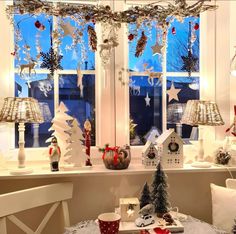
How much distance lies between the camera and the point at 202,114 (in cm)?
186

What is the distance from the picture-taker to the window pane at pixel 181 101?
213cm

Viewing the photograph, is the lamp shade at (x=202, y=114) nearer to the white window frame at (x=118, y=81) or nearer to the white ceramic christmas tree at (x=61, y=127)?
the white window frame at (x=118, y=81)

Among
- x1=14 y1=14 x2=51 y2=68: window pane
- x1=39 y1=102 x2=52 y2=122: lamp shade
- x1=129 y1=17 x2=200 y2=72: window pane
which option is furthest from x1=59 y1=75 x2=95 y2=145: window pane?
x1=129 y1=17 x2=200 y2=72: window pane

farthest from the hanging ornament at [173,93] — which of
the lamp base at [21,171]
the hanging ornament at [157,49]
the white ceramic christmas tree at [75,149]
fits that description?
the lamp base at [21,171]

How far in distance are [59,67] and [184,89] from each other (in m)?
0.94

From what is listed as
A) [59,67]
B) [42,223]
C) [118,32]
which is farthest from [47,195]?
[118,32]

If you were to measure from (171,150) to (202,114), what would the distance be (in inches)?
12.4

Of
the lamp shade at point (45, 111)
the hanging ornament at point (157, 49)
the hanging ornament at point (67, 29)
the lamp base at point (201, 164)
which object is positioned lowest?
the lamp base at point (201, 164)

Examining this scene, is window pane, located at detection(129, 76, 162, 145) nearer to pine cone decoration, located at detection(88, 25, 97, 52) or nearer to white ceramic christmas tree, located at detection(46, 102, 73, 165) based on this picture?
pine cone decoration, located at detection(88, 25, 97, 52)

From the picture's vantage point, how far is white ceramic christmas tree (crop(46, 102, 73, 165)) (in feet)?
6.00

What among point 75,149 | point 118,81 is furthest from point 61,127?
point 118,81

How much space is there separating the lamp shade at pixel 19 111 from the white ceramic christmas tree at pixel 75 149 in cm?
22

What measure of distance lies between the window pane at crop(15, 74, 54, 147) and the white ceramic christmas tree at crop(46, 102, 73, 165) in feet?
0.49

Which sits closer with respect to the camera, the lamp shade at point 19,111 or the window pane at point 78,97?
the lamp shade at point 19,111
